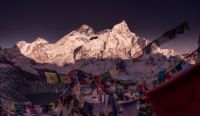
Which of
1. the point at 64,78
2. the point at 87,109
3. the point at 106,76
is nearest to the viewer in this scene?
the point at 64,78

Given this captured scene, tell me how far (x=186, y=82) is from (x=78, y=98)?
77.3 ft

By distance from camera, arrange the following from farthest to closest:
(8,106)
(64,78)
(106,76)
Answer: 1. (8,106)
2. (106,76)
3. (64,78)


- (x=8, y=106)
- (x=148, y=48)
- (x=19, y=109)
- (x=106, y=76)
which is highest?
(x=148, y=48)

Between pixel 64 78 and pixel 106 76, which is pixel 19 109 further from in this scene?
pixel 106 76

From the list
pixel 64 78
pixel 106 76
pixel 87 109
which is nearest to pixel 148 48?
pixel 106 76

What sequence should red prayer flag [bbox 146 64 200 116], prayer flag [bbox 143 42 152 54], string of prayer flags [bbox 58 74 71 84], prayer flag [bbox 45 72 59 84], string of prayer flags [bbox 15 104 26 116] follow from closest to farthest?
red prayer flag [bbox 146 64 200 116] → prayer flag [bbox 45 72 59 84] → string of prayer flags [bbox 58 74 71 84] → string of prayer flags [bbox 15 104 26 116] → prayer flag [bbox 143 42 152 54]

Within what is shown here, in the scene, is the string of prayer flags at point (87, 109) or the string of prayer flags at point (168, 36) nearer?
the string of prayer flags at point (87, 109)

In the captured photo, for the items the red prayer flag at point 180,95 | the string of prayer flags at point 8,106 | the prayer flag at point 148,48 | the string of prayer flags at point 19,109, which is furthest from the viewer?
the prayer flag at point 148,48

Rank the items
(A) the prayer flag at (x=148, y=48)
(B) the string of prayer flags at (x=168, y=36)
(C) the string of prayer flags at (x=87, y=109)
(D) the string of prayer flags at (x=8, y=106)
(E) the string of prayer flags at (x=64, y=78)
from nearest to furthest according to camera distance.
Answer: (E) the string of prayer flags at (x=64, y=78), (C) the string of prayer flags at (x=87, y=109), (B) the string of prayer flags at (x=168, y=36), (D) the string of prayer flags at (x=8, y=106), (A) the prayer flag at (x=148, y=48)

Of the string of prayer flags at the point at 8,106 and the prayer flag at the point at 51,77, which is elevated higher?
the prayer flag at the point at 51,77

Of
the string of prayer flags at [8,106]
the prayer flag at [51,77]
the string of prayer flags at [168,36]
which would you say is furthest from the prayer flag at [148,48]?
the string of prayer flags at [8,106]

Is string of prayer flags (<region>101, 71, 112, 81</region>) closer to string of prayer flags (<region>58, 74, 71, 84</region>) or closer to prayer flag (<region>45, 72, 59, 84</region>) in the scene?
string of prayer flags (<region>58, 74, 71, 84</region>)

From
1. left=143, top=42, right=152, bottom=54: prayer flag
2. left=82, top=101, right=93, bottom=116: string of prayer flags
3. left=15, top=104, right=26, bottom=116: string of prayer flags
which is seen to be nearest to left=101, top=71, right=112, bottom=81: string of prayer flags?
left=82, top=101, right=93, bottom=116: string of prayer flags

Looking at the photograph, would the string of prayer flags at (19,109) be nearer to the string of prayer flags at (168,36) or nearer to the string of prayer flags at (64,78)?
the string of prayer flags at (64,78)
